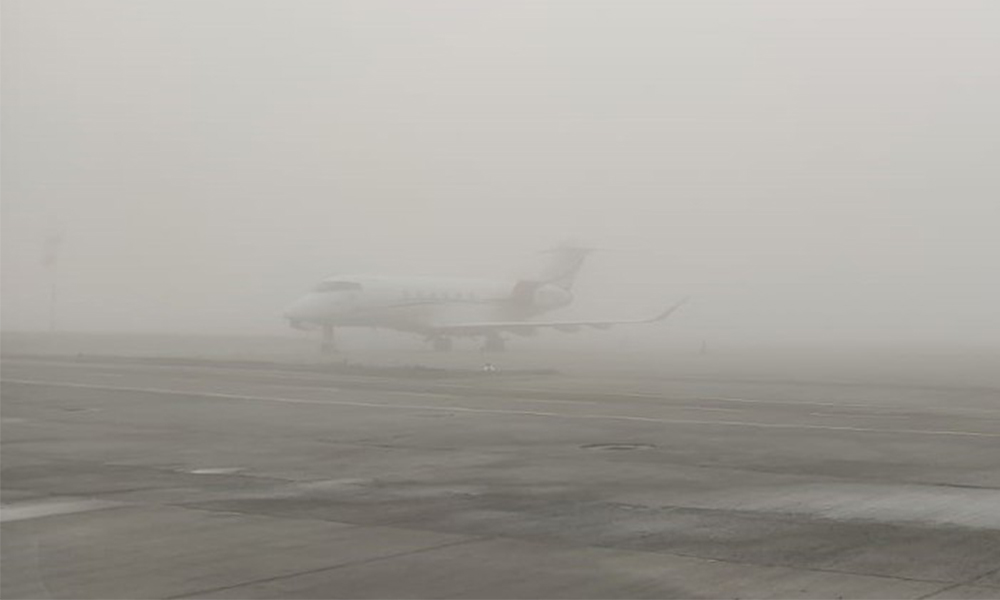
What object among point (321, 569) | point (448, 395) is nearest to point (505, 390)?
point (448, 395)

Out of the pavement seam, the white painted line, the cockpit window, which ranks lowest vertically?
the pavement seam

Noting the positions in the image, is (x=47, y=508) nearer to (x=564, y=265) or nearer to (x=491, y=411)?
(x=491, y=411)

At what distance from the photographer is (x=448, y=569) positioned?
31.3ft

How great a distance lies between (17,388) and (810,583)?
23.2 metres

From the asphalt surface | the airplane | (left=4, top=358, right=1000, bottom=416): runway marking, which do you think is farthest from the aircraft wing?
the asphalt surface

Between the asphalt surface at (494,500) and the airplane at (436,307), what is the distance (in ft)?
110

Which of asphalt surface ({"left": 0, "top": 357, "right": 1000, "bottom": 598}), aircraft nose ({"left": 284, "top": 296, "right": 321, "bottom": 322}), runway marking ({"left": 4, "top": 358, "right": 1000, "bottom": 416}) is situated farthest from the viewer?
aircraft nose ({"left": 284, "top": 296, "right": 321, "bottom": 322})

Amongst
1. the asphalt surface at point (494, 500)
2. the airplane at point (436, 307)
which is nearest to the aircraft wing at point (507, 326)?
the airplane at point (436, 307)

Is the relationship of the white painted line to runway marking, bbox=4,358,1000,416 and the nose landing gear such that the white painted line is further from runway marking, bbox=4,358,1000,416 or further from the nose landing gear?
the nose landing gear

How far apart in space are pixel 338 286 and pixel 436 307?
20.6 ft

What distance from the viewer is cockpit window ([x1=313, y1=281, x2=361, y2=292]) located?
2402 inches

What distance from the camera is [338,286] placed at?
6109 cm

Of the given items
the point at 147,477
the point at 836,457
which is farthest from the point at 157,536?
the point at 836,457

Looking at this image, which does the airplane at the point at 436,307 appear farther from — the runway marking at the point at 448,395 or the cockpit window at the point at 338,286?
the runway marking at the point at 448,395
